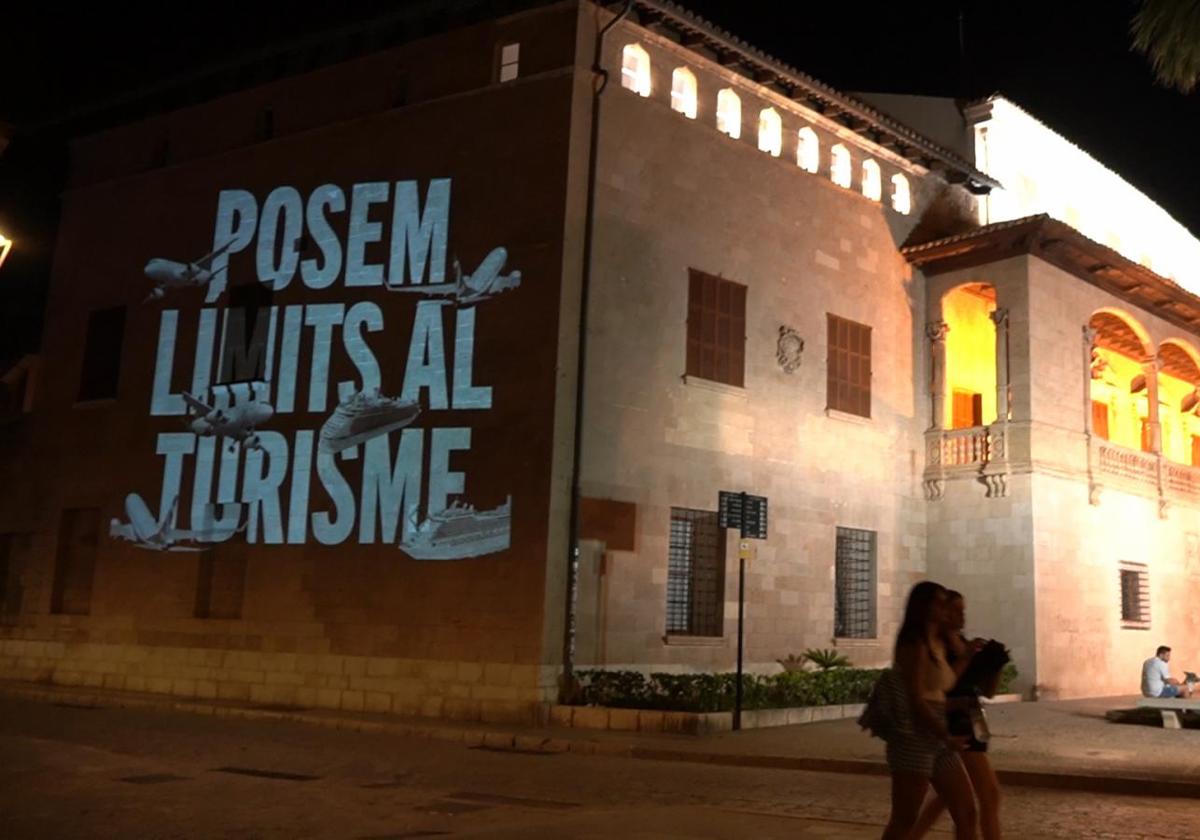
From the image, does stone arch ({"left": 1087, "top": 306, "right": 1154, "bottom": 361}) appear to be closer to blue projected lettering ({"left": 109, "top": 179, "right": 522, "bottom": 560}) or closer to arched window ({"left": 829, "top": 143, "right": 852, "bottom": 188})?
arched window ({"left": 829, "top": 143, "right": 852, "bottom": 188})

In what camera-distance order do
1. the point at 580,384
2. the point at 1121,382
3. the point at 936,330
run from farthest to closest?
the point at 1121,382, the point at 936,330, the point at 580,384

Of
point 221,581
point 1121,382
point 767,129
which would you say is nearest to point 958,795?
point 221,581

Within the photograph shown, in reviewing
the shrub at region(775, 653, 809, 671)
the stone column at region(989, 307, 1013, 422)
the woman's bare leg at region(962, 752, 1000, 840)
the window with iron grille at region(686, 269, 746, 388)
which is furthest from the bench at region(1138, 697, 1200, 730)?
the woman's bare leg at region(962, 752, 1000, 840)

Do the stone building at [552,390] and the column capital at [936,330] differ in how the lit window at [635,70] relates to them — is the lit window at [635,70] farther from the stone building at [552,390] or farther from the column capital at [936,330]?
the column capital at [936,330]

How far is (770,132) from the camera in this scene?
915 inches

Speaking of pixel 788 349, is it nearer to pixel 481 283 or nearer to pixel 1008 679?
pixel 481 283

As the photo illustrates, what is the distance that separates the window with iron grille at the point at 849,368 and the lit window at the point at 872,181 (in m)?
3.07

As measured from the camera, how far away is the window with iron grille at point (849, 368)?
23.7 m

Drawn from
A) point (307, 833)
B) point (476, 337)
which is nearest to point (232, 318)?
point (476, 337)

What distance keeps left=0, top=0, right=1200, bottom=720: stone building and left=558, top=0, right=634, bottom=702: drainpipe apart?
70 millimetres

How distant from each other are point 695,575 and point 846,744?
571cm

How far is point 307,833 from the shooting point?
29.1 ft

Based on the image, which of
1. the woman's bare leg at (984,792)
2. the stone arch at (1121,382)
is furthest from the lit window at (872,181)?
the woman's bare leg at (984,792)

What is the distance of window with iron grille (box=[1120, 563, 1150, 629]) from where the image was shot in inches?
1035
